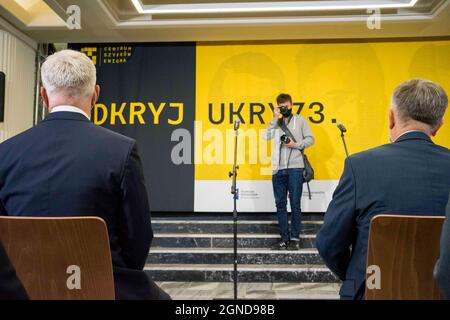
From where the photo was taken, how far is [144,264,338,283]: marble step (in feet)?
Answer: 13.4

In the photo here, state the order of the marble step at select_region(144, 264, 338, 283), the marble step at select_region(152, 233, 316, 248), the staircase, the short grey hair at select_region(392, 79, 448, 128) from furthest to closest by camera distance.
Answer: the marble step at select_region(152, 233, 316, 248)
the marble step at select_region(144, 264, 338, 283)
the staircase
the short grey hair at select_region(392, 79, 448, 128)

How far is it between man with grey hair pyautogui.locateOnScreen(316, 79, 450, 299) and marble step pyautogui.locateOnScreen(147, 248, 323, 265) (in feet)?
9.96

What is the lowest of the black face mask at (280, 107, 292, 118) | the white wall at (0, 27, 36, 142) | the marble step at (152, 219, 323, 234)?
the marble step at (152, 219, 323, 234)

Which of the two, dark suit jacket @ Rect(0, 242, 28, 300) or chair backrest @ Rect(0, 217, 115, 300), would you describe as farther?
chair backrest @ Rect(0, 217, 115, 300)

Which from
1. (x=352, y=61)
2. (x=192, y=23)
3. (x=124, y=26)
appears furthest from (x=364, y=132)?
(x=124, y=26)

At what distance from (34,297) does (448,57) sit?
19.8ft

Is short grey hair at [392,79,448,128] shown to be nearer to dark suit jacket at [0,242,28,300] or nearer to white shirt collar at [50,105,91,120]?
white shirt collar at [50,105,91,120]

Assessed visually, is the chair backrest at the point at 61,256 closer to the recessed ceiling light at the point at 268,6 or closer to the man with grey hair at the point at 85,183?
the man with grey hair at the point at 85,183

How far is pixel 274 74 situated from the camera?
5.81m

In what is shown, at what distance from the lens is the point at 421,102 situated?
1392 mm

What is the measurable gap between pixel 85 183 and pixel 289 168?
11.7ft

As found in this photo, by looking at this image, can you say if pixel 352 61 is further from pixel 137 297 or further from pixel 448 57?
pixel 137 297

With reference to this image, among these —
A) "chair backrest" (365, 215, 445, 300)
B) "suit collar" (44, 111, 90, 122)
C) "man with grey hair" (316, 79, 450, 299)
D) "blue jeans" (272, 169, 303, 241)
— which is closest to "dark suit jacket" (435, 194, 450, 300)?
"chair backrest" (365, 215, 445, 300)

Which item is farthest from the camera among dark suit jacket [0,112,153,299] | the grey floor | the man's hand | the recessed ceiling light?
the recessed ceiling light
